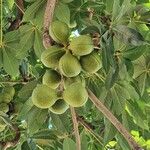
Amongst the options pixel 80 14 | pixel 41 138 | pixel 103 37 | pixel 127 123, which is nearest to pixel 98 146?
pixel 127 123

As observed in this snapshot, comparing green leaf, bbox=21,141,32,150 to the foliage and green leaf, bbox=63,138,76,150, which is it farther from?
green leaf, bbox=63,138,76,150

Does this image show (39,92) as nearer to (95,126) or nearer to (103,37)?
(103,37)

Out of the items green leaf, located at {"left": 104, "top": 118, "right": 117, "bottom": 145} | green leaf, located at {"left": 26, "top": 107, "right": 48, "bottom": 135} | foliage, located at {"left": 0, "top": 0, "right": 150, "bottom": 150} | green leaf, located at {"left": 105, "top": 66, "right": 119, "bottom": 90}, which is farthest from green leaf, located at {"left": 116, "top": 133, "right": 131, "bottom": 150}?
green leaf, located at {"left": 105, "top": 66, "right": 119, "bottom": 90}

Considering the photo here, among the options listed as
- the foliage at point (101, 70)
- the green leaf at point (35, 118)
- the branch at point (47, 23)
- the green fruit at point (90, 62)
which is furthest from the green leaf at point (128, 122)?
the branch at point (47, 23)

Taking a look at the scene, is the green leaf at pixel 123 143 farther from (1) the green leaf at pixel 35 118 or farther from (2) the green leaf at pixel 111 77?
(2) the green leaf at pixel 111 77

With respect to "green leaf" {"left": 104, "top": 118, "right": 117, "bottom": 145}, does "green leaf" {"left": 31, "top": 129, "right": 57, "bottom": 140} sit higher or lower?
higher

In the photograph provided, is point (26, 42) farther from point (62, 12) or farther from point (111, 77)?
point (111, 77)
